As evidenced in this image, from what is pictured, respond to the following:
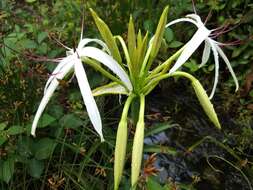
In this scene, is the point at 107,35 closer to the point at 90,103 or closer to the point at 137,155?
the point at 90,103

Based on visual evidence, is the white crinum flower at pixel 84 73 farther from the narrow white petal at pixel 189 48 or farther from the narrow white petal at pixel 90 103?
the narrow white petal at pixel 189 48

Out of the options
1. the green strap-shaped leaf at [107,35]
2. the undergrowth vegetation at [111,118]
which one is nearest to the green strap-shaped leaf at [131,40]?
the green strap-shaped leaf at [107,35]

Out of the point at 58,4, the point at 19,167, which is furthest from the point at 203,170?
the point at 58,4

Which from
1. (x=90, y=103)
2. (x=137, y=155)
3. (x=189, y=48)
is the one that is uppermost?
(x=189, y=48)

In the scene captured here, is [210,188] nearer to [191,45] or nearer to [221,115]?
[221,115]

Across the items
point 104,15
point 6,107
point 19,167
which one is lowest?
point 19,167

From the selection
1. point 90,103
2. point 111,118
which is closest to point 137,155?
point 90,103

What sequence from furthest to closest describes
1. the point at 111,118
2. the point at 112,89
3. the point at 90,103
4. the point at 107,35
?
the point at 111,118 < the point at 112,89 < the point at 107,35 < the point at 90,103
